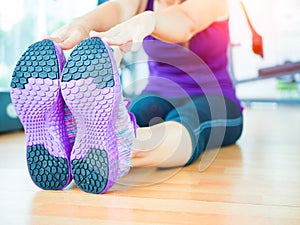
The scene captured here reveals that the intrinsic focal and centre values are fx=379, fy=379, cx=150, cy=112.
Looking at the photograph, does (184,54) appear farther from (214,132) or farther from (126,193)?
(126,193)

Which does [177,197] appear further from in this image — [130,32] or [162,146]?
[130,32]

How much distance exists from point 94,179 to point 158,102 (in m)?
0.43

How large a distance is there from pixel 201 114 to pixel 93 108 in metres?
0.38

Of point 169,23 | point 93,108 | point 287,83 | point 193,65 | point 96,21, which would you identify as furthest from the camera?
point 287,83

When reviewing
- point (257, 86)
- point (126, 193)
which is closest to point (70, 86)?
point (126, 193)

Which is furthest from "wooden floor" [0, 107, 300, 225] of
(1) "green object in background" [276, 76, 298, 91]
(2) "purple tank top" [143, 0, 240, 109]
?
(1) "green object in background" [276, 76, 298, 91]

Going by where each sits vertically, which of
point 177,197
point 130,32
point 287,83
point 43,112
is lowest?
point 287,83

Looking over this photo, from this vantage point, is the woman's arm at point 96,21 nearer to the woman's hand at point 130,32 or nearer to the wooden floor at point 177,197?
the woman's hand at point 130,32

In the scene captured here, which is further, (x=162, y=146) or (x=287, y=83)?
(x=287, y=83)

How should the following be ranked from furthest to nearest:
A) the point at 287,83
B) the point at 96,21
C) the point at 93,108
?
the point at 287,83 < the point at 96,21 < the point at 93,108

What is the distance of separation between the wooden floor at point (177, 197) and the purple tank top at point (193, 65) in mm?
200

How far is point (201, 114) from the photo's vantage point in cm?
91

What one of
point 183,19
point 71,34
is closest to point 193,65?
point 183,19

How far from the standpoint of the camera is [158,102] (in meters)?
1.01
